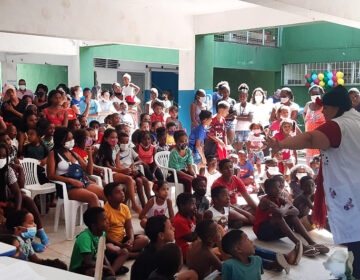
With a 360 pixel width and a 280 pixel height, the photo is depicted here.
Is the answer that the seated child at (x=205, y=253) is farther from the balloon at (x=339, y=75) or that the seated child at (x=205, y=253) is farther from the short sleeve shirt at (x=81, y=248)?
the balloon at (x=339, y=75)

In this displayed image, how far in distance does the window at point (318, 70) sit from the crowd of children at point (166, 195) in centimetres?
922

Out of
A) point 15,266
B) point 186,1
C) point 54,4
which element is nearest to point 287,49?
point 186,1

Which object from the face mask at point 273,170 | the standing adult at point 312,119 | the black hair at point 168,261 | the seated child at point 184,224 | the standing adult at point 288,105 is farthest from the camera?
the standing adult at point 288,105

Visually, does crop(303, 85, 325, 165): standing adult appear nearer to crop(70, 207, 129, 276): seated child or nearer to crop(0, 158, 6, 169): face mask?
crop(70, 207, 129, 276): seated child

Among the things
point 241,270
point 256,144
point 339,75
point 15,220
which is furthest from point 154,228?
point 339,75

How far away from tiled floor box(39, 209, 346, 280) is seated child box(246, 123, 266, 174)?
2313mm

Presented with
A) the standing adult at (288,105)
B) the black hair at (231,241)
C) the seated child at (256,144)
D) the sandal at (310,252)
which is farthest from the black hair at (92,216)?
the standing adult at (288,105)

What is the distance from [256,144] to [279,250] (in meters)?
3.05

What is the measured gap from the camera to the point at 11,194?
4.66 meters

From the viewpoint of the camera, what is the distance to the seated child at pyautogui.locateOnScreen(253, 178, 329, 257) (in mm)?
4434

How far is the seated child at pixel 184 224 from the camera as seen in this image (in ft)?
13.6

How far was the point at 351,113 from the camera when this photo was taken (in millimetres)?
3166

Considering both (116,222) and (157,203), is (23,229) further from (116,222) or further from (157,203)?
(157,203)

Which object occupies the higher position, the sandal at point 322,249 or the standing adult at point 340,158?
the standing adult at point 340,158
